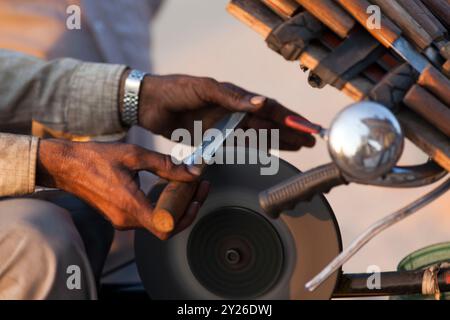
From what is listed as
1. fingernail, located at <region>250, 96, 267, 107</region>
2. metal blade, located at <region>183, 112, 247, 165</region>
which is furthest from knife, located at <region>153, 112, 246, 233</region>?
fingernail, located at <region>250, 96, 267, 107</region>

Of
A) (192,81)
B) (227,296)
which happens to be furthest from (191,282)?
(192,81)

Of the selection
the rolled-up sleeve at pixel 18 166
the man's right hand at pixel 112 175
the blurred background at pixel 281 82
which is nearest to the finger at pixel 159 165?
the man's right hand at pixel 112 175

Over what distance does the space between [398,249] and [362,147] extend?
1.29 meters

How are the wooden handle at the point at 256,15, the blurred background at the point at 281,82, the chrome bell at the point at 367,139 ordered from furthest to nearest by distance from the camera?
the blurred background at the point at 281,82 < the wooden handle at the point at 256,15 < the chrome bell at the point at 367,139

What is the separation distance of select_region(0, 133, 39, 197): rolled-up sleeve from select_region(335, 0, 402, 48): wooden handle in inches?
17.7

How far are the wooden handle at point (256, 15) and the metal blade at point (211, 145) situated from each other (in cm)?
18

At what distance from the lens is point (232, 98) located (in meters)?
1.12

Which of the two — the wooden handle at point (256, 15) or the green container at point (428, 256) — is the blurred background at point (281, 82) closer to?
the green container at point (428, 256)

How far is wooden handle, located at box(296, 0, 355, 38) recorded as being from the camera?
2.42 feet

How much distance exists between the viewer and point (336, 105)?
188 cm

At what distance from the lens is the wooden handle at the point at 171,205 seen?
0.84m

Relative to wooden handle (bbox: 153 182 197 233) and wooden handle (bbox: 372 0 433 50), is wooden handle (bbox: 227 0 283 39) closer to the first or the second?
wooden handle (bbox: 372 0 433 50)

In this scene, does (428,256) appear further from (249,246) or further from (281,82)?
(281,82)

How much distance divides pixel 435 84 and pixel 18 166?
0.53m
